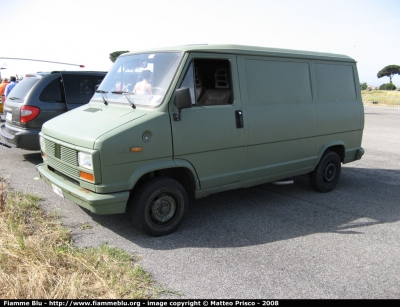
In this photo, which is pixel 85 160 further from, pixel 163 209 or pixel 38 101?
Result: pixel 38 101

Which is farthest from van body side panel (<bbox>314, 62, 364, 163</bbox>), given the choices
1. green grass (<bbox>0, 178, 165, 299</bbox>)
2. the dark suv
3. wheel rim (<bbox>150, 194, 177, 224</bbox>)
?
the dark suv

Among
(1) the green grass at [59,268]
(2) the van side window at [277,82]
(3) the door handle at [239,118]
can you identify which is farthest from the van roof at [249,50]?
(1) the green grass at [59,268]

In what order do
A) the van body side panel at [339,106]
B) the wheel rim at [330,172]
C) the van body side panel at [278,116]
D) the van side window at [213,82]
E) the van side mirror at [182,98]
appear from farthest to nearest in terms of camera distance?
the wheel rim at [330,172] < the van body side panel at [339,106] < the van body side panel at [278,116] < the van side window at [213,82] < the van side mirror at [182,98]

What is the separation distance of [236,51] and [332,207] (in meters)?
2.85

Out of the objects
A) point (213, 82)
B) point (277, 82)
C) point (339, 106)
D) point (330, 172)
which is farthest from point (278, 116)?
point (330, 172)

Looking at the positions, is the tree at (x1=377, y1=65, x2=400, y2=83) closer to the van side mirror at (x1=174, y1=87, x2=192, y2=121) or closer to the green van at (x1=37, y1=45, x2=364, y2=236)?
the green van at (x1=37, y1=45, x2=364, y2=236)

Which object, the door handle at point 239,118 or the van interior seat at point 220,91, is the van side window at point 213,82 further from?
the door handle at point 239,118

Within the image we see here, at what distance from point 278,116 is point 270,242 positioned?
6.37ft

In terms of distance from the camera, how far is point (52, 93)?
7.98 meters

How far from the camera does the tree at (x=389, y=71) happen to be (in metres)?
78.7

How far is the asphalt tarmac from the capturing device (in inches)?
143

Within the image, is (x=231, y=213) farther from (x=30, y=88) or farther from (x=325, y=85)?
(x=30, y=88)

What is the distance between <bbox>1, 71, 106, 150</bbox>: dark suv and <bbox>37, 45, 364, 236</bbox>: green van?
2515 mm

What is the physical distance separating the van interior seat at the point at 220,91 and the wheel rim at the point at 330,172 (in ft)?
8.65
